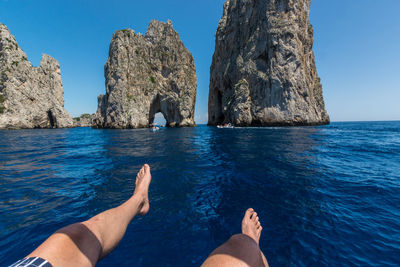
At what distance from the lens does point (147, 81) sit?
4450 centimetres

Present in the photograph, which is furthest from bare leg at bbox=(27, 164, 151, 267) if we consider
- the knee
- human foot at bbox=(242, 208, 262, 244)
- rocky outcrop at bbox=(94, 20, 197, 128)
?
rocky outcrop at bbox=(94, 20, 197, 128)

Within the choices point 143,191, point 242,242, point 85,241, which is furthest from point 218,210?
point 85,241

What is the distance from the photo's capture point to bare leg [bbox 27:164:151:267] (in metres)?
1.17

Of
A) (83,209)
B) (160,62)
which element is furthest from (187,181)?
(160,62)

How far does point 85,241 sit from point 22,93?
203 ft

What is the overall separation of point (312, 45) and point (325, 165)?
53872mm

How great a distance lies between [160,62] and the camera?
47.2 meters

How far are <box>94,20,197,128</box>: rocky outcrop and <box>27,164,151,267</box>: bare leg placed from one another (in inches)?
1662

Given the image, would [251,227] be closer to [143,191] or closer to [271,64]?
[143,191]

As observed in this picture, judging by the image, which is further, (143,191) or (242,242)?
(143,191)

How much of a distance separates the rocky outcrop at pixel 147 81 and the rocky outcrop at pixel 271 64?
14.9 metres

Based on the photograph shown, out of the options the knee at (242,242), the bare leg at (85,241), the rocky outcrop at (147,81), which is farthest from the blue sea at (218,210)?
the rocky outcrop at (147,81)

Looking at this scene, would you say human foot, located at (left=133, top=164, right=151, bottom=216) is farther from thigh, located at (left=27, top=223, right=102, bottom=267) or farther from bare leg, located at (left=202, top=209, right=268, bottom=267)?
bare leg, located at (left=202, top=209, right=268, bottom=267)

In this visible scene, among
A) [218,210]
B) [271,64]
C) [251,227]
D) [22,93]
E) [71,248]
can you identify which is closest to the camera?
[71,248]
